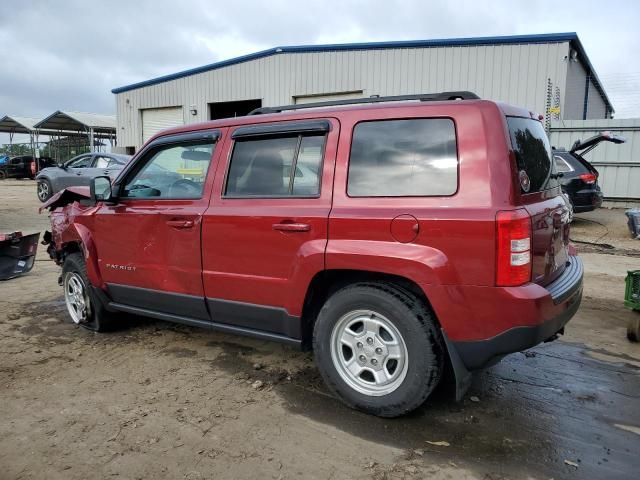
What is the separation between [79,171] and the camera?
16203mm

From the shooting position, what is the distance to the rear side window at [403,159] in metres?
2.91

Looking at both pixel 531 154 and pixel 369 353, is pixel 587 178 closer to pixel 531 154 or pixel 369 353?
pixel 531 154

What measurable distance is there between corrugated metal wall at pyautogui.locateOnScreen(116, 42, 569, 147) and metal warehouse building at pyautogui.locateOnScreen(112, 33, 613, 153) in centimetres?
3

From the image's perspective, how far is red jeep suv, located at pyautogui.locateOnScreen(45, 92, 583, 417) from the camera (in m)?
2.76

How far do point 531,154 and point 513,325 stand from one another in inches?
42.1

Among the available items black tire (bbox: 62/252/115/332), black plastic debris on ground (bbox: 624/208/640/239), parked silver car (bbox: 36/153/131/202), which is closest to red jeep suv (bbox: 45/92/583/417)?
black tire (bbox: 62/252/115/332)

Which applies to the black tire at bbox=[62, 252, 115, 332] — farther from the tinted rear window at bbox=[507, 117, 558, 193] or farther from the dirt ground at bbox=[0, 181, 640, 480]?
the tinted rear window at bbox=[507, 117, 558, 193]

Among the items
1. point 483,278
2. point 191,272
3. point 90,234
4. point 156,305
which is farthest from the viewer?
point 90,234

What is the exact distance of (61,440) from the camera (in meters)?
2.98

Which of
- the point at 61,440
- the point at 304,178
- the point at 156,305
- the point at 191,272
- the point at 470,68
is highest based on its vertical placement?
the point at 470,68

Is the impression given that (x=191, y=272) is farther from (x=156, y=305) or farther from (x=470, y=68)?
(x=470, y=68)

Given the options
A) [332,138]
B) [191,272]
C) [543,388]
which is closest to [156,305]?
[191,272]

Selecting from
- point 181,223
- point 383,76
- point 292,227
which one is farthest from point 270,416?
point 383,76

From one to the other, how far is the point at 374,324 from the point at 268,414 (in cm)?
89
